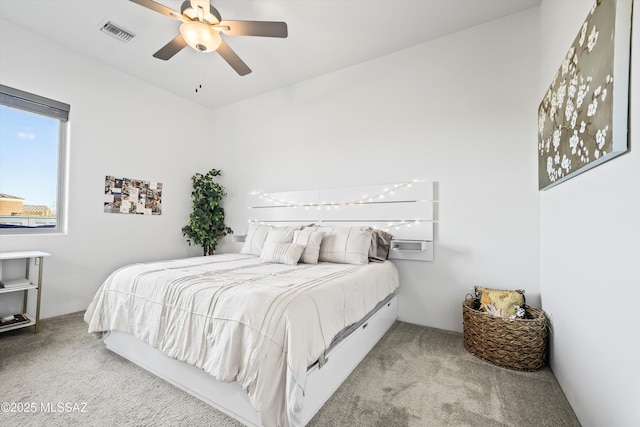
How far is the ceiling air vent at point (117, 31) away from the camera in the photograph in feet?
8.81

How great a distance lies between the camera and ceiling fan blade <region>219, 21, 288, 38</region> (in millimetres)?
2018

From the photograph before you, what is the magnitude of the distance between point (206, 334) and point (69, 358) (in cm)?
145

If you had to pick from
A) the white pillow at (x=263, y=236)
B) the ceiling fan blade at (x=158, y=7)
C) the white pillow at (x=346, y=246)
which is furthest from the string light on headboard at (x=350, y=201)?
the ceiling fan blade at (x=158, y=7)

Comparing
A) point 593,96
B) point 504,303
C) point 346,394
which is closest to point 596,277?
point 593,96

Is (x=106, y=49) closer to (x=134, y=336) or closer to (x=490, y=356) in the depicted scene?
(x=134, y=336)

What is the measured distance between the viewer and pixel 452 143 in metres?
2.74

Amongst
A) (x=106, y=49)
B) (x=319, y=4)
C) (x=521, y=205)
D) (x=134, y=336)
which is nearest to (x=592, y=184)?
(x=521, y=205)

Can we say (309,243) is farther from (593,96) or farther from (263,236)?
(593,96)

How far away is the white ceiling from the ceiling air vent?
0.18 ft

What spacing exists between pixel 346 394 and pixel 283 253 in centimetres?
129

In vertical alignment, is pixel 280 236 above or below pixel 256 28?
below

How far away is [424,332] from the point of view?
2.65m

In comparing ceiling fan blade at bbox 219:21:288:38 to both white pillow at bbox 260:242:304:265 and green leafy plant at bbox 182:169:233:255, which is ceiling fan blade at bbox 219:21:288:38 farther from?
green leafy plant at bbox 182:169:233:255

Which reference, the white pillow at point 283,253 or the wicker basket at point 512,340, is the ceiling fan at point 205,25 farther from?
the wicker basket at point 512,340
